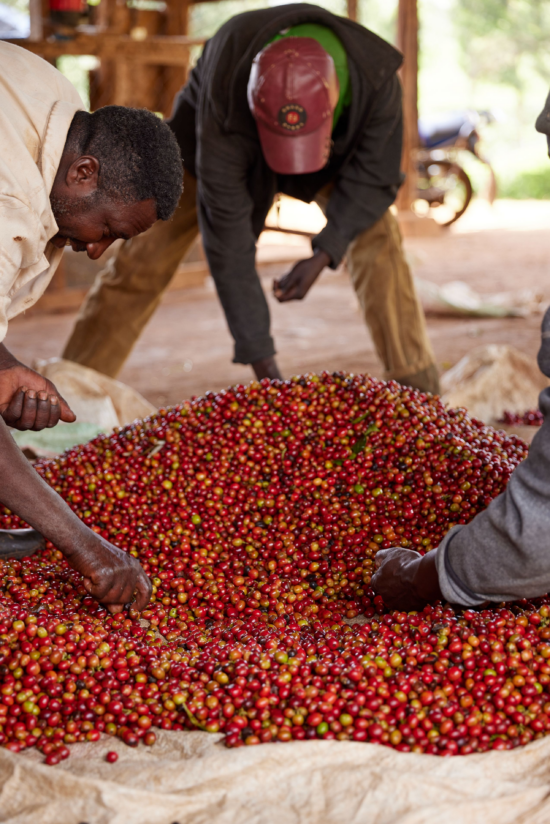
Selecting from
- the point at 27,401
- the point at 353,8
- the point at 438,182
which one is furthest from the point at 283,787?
the point at 438,182

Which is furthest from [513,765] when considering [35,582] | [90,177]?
[90,177]

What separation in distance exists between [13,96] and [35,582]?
4.00 ft

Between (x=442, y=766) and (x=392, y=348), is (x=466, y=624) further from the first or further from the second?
(x=392, y=348)

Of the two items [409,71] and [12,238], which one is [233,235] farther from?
[409,71]

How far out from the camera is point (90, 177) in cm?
189

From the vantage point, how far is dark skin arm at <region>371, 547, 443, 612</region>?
72.7 inches

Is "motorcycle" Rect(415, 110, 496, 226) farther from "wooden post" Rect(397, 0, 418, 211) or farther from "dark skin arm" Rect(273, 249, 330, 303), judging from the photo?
"dark skin arm" Rect(273, 249, 330, 303)

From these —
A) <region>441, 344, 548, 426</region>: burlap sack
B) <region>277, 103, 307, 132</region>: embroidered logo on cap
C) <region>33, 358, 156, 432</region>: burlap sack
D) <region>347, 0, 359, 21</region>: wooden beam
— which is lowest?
<region>441, 344, 548, 426</region>: burlap sack

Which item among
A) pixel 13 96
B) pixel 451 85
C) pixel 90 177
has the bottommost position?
pixel 451 85

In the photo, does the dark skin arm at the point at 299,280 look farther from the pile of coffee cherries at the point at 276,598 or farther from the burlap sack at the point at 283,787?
the burlap sack at the point at 283,787

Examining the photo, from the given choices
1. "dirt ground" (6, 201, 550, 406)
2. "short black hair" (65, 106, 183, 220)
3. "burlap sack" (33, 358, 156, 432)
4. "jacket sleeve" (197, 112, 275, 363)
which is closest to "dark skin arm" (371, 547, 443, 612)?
"short black hair" (65, 106, 183, 220)

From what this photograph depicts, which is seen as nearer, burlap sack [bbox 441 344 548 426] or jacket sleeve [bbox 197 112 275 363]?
jacket sleeve [bbox 197 112 275 363]

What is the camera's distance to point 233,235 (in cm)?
338

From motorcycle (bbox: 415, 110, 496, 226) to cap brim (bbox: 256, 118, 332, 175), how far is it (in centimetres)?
A: 948
